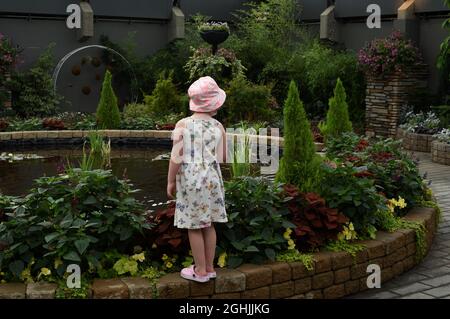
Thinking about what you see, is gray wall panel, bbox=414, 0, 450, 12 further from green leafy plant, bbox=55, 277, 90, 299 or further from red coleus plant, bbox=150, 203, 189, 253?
green leafy plant, bbox=55, 277, 90, 299

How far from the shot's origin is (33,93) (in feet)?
47.7

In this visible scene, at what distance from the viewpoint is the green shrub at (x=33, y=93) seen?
14.3 m

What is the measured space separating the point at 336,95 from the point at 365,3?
311 inches

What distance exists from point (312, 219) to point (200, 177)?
103 centimetres

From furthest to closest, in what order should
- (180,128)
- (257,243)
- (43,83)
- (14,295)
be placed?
(43,83) < (257,243) < (180,128) < (14,295)

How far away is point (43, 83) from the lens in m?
14.5

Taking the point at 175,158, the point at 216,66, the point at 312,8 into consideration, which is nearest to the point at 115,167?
the point at 216,66

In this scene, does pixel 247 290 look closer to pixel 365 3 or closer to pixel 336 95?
pixel 336 95

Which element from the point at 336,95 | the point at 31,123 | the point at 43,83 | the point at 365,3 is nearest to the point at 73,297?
the point at 336,95

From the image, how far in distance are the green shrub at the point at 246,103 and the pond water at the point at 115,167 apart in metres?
1.81

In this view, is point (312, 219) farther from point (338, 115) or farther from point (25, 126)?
point (25, 126)

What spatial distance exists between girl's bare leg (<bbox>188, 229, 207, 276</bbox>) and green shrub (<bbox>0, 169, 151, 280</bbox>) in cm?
40

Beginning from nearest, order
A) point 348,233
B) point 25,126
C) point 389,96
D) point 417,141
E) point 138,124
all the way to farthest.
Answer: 1. point 348,233
2. point 25,126
3. point 417,141
4. point 138,124
5. point 389,96

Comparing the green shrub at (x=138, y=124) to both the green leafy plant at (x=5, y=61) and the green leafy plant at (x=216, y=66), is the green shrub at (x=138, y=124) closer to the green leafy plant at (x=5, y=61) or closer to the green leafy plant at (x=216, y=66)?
the green leafy plant at (x=216, y=66)
